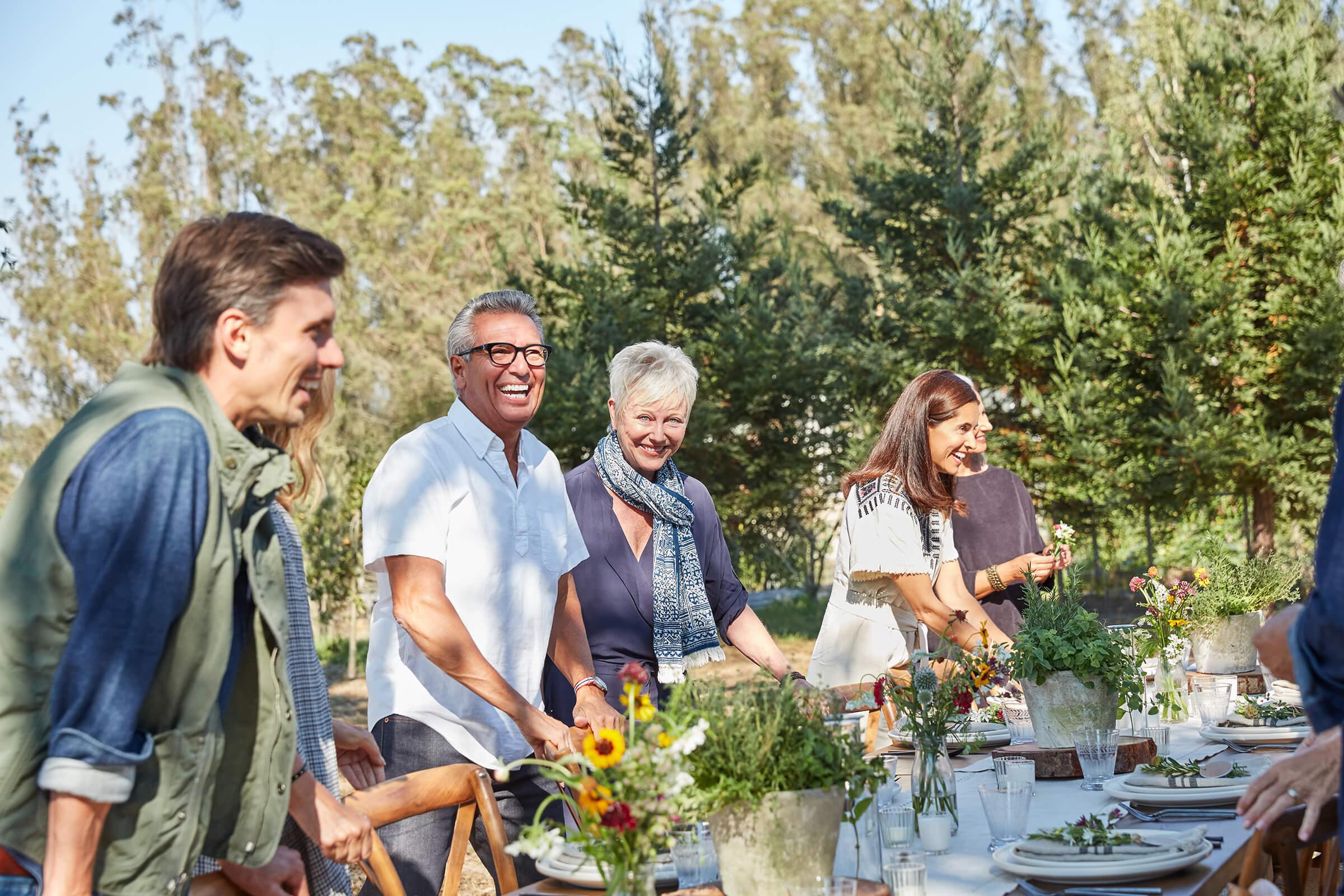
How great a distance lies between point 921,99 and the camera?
12602mm

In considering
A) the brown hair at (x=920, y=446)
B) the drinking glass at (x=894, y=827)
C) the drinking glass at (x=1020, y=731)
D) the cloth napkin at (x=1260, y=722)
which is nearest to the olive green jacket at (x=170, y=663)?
the drinking glass at (x=894, y=827)

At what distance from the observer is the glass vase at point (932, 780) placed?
2145 millimetres

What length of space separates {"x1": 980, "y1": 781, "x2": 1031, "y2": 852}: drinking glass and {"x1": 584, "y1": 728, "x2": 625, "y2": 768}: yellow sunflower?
782mm

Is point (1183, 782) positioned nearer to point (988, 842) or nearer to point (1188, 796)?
point (1188, 796)

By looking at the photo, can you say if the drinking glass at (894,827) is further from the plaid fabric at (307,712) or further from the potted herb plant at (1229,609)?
the potted herb plant at (1229,609)

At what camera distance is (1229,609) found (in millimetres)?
3754

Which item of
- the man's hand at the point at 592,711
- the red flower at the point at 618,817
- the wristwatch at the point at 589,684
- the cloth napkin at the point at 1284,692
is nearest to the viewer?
the red flower at the point at 618,817

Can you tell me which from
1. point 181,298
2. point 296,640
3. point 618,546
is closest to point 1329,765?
point 296,640

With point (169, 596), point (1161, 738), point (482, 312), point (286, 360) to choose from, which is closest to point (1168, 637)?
point (1161, 738)

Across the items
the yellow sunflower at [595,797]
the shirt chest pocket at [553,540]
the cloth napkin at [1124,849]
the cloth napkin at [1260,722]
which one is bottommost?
the cloth napkin at [1124,849]

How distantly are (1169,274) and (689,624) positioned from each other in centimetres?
848

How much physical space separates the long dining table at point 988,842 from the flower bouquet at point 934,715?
76 mm

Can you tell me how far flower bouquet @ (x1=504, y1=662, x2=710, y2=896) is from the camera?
4.77ft

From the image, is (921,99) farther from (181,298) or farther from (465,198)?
(465,198)
